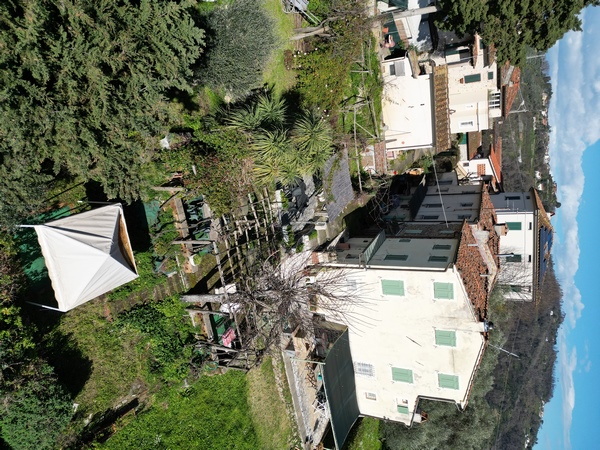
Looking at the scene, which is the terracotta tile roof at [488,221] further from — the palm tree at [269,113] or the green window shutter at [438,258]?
the palm tree at [269,113]

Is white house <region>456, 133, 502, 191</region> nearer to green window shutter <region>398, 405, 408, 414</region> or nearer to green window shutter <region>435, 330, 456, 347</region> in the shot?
green window shutter <region>435, 330, 456, 347</region>

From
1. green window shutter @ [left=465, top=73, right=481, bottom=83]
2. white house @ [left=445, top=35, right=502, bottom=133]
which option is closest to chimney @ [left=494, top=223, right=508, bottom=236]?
white house @ [left=445, top=35, right=502, bottom=133]

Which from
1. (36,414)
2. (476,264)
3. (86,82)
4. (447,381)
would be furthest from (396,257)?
(36,414)

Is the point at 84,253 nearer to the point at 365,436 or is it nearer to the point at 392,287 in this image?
the point at 392,287

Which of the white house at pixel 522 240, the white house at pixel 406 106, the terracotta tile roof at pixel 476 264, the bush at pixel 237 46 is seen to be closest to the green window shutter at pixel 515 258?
the white house at pixel 522 240

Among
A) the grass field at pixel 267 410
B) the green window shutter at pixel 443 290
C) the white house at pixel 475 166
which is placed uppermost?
the white house at pixel 475 166
